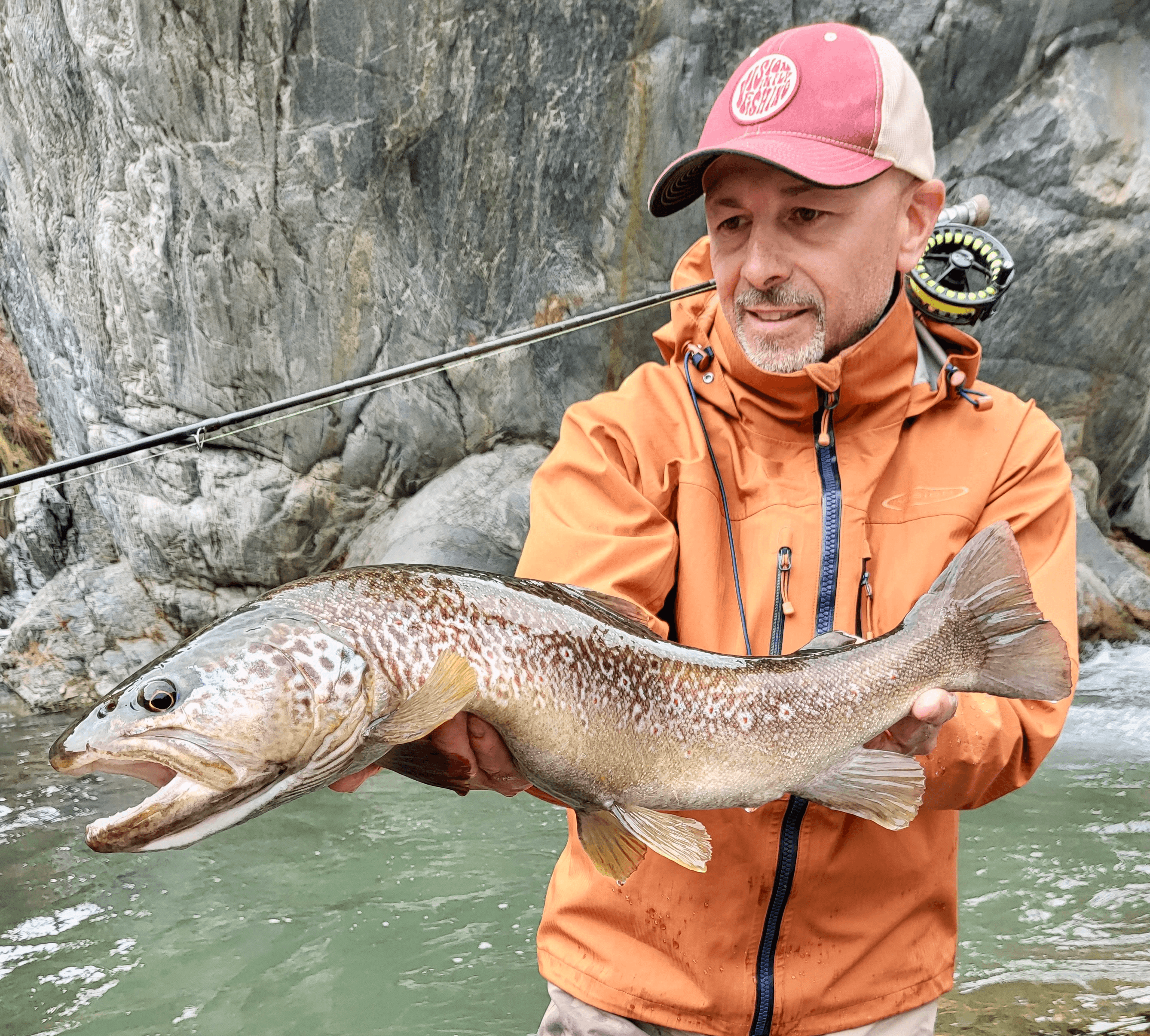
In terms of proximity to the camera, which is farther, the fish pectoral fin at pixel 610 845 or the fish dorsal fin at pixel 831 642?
the fish dorsal fin at pixel 831 642

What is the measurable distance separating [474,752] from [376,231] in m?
6.59

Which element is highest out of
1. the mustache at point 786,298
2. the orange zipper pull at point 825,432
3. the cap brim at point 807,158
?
the cap brim at point 807,158

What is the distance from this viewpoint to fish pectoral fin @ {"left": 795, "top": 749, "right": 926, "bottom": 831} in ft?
6.21

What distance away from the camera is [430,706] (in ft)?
5.50

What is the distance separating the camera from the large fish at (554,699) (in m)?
1.58

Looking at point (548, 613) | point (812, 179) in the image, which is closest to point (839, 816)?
point (548, 613)

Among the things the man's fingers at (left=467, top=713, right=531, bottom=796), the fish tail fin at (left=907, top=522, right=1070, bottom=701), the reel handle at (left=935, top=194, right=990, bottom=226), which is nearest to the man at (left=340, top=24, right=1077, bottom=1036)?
the fish tail fin at (left=907, top=522, right=1070, bottom=701)

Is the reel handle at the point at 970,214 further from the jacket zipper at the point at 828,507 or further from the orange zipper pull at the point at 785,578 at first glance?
the orange zipper pull at the point at 785,578

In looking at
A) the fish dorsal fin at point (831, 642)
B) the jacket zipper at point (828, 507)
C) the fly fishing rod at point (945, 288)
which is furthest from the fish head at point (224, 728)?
the fly fishing rod at point (945, 288)

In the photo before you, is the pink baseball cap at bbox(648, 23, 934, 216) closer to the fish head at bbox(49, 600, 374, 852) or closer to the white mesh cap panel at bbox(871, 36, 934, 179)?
the white mesh cap panel at bbox(871, 36, 934, 179)

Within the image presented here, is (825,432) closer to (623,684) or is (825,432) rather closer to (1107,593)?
(623,684)

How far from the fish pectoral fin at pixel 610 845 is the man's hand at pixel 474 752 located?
14 cm

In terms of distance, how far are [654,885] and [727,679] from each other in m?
0.48

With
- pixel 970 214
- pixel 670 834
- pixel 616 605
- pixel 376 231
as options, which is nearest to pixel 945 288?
pixel 970 214
